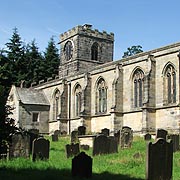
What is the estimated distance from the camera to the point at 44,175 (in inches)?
472

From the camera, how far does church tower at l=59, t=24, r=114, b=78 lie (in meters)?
53.2

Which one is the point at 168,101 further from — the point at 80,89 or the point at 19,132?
the point at 19,132

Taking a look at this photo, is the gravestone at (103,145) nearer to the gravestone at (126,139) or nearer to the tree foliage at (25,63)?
the gravestone at (126,139)

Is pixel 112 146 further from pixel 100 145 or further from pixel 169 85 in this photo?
pixel 169 85

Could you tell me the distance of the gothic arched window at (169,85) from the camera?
3203 cm

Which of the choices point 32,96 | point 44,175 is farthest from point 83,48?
point 44,175

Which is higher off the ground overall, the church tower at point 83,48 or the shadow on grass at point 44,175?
→ the church tower at point 83,48

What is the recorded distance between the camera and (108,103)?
38219 millimetres

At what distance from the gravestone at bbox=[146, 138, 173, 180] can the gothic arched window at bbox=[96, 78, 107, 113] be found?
2685cm

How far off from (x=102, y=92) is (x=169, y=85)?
878 centimetres

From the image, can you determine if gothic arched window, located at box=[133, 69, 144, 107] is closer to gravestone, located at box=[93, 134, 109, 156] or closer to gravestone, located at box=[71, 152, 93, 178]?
gravestone, located at box=[93, 134, 109, 156]

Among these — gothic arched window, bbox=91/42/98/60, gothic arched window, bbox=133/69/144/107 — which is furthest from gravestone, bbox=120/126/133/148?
gothic arched window, bbox=91/42/98/60

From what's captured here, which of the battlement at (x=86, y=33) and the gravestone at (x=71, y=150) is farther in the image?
the battlement at (x=86, y=33)

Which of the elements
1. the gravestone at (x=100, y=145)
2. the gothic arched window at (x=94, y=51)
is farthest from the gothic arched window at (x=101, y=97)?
the gravestone at (x=100, y=145)
